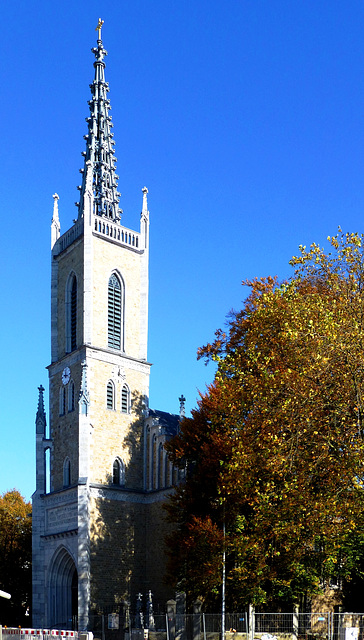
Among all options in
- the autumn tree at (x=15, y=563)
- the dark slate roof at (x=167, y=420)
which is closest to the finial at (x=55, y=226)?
the dark slate roof at (x=167, y=420)

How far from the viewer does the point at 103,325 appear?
3969 centimetres

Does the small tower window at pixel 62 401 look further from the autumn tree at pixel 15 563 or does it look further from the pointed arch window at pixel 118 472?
the autumn tree at pixel 15 563

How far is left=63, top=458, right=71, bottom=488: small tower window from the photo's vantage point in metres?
38.1

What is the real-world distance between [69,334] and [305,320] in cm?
2123

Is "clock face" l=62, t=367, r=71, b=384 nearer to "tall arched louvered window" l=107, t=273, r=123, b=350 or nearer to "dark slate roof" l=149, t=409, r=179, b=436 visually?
"tall arched louvered window" l=107, t=273, r=123, b=350

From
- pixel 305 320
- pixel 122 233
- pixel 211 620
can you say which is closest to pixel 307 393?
pixel 305 320

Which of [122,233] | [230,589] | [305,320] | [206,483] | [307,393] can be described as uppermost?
[122,233]

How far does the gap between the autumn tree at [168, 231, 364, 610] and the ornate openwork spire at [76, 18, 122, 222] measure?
16.8 metres

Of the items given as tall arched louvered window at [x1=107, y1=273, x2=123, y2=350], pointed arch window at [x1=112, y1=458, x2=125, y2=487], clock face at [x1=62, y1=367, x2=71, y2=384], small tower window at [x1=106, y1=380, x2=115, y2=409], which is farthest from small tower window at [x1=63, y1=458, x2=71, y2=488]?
tall arched louvered window at [x1=107, y1=273, x2=123, y2=350]

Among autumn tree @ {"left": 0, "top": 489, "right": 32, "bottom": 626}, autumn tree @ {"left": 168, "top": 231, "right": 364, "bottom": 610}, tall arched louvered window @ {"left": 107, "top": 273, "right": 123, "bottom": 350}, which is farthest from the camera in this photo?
autumn tree @ {"left": 0, "top": 489, "right": 32, "bottom": 626}

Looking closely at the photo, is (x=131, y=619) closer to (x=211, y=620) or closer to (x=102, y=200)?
→ (x=211, y=620)

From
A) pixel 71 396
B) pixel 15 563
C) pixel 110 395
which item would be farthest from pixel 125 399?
pixel 15 563

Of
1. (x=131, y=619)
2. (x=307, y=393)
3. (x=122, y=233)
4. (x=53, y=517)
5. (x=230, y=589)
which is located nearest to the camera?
(x=307, y=393)

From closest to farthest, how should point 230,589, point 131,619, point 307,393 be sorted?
point 307,393 → point 230,589 → point 131,619
